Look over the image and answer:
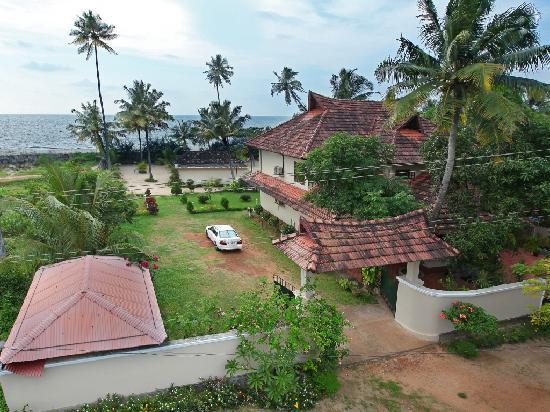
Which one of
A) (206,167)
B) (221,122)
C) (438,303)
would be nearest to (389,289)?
(438,303)

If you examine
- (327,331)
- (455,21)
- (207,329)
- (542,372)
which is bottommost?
(542,372)

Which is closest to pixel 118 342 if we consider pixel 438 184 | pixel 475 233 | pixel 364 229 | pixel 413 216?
pixel 364 229

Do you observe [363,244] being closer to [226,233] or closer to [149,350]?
[149,350]

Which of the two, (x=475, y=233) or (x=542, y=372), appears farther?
(x=475, y=233)

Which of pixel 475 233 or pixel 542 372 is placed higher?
pixel 475 233

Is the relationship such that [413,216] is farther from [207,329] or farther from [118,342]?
[118,342]

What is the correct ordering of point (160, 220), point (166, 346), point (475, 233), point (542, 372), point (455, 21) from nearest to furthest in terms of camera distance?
point (166, 346) < point (542, 372) < point (455, 21) < point (475, 233) < point (160, 220)
